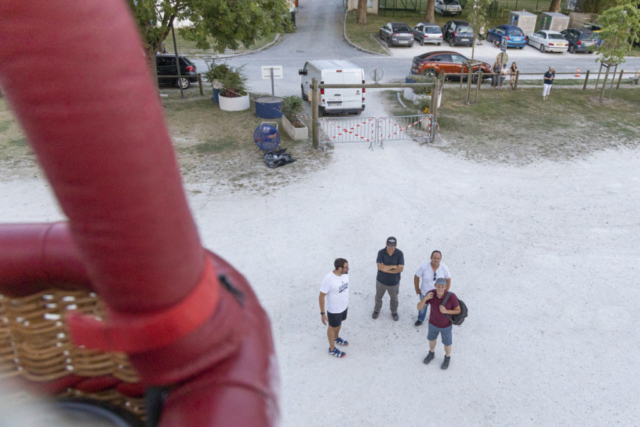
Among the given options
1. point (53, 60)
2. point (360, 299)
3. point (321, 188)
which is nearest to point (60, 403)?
point (53, 60)

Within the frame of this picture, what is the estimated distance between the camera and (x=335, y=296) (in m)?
6.98

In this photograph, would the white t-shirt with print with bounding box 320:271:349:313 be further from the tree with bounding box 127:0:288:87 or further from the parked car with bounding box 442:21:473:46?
the parked car with bounding box 442:21:473:46

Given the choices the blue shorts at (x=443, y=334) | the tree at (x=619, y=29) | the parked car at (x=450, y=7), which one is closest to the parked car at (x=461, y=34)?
the parked car at (x=450, y=7)

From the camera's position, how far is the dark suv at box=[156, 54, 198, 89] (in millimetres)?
22250

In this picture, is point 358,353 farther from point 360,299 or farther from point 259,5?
point 259,5

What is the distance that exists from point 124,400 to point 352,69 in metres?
16.6

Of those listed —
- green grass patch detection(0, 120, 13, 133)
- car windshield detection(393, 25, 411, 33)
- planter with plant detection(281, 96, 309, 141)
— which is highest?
car windshield detection(393, 25, 411, 33)

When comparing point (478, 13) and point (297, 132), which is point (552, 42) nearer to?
point (478, 13)

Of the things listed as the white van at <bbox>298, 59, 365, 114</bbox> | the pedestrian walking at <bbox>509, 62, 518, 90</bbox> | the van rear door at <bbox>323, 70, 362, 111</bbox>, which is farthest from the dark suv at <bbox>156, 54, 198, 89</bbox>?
the pedestrian walking at <bbox>509, 62, 518, 90</bbox>

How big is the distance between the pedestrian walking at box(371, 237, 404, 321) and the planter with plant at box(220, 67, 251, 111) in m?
12.7

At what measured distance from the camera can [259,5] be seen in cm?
1712

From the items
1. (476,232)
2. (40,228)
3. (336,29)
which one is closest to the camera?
(40,228)

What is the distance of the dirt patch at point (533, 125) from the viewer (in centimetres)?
1562

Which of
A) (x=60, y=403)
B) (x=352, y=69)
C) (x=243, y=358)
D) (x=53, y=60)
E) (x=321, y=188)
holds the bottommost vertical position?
(x=321, y=188)
